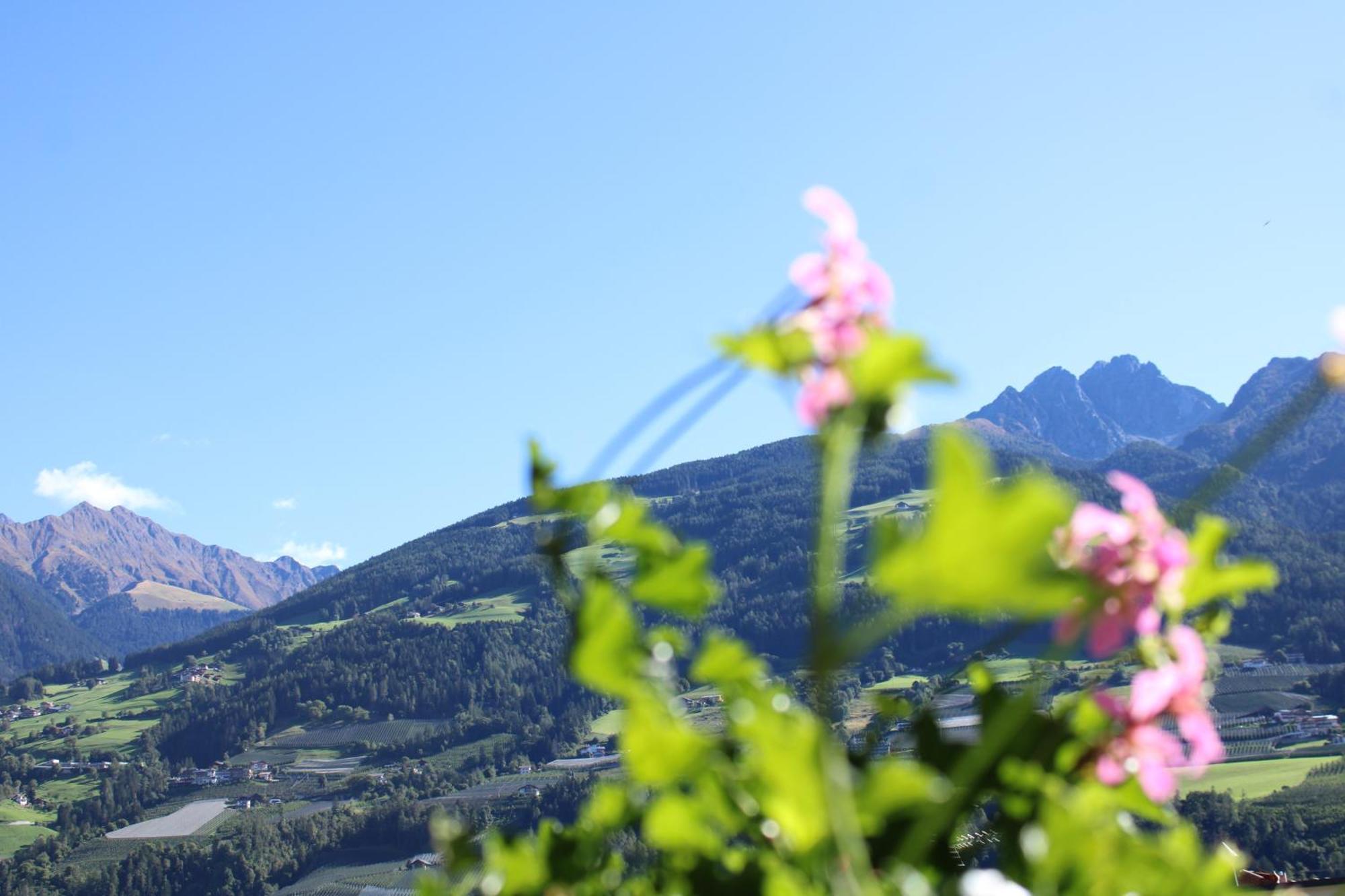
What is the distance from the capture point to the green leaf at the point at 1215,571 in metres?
0.67

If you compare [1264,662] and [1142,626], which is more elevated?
[1142,626]

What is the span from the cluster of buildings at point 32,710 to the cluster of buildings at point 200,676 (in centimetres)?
1061

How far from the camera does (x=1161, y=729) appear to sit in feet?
2.66

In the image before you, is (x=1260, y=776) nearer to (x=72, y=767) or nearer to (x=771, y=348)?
(x=771, y=348)

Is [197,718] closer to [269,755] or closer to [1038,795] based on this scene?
[269,755]

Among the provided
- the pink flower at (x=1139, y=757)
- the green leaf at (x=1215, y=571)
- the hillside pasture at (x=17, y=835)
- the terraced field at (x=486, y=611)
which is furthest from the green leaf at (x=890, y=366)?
the terraced field at (x=486, y=611)

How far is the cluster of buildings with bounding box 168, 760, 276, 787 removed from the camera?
97.0 metres

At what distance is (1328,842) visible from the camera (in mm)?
50031

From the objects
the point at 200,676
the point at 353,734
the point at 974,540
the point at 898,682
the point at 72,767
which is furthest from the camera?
the point at 200,676

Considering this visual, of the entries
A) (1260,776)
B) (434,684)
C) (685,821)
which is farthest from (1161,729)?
(434,684)

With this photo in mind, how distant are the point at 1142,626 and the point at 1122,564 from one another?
55 mm

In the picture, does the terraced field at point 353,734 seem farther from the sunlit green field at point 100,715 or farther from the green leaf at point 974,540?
the green leaf at point 974,540

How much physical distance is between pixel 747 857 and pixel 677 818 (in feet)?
0.49

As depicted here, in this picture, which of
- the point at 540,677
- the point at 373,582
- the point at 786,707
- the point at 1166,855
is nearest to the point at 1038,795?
the point at 1166,855
